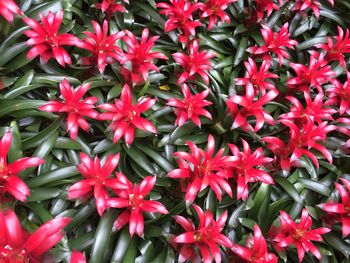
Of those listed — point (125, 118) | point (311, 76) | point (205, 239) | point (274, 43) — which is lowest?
point (205, 239)

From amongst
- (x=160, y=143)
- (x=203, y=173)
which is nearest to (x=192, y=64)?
(x=160, y=143)

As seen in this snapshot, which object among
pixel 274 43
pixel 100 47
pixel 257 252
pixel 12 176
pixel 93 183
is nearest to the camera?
pixel 12 176

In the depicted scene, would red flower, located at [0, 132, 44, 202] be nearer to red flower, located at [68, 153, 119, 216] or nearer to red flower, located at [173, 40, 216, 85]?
red flower, located at [68, 153, 119, 216]

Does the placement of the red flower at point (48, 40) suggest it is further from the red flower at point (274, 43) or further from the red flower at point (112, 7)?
the red flower at point (274, 43)

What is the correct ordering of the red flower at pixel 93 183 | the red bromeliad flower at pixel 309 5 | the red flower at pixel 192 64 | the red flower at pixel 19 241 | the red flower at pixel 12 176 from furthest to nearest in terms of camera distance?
the red bromeliad flower at pixel 309 5 < the red flower at pixel 192 64 < the red flower at pixel 93 183 < the red flower at pixel 12 176 < the red flower at pixel 19 241

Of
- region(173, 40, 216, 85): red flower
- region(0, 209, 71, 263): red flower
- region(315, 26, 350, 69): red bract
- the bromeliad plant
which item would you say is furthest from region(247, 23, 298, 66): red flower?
region(0, 209, 71, 263): red flower

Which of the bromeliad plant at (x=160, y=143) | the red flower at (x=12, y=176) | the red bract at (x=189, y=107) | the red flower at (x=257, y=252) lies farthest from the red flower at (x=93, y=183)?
the red flower at (x=257, y=252)

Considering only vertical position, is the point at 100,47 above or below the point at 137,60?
above

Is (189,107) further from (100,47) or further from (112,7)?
(112,7)
